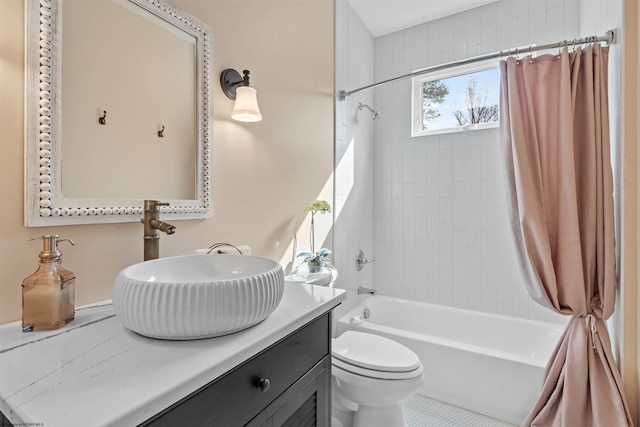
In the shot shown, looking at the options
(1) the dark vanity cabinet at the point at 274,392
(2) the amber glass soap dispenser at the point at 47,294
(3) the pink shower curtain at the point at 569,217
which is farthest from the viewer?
(3) the pink shower curtain at the point at 569,217

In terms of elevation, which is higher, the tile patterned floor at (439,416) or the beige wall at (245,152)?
the beige wall at (245,152)

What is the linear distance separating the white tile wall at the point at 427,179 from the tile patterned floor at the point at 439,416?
2.52ft

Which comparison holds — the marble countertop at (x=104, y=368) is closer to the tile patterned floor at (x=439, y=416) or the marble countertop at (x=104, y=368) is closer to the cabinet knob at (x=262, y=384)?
the cabinet knob at (x=262, y=384)

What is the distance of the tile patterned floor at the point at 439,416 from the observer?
1.70 meters

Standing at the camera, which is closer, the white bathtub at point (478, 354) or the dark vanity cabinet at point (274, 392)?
the dark vanity cabinet at point (274, 392)

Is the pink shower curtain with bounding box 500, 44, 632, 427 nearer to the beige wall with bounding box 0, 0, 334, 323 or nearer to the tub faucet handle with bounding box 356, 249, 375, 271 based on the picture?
the beige wall with bounding box 0, 0, 334, 323

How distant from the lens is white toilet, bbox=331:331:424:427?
1378 millimetres

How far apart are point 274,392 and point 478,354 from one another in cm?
145

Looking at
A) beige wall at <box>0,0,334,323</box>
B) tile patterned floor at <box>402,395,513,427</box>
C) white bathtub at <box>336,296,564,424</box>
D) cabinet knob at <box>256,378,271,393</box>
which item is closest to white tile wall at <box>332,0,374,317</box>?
beige wall at <box>0,0,334,323</box>

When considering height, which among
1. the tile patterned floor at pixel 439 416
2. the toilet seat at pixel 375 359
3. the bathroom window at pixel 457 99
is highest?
the bathroom window at pixel 457 99

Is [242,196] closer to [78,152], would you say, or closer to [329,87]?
[78,152]

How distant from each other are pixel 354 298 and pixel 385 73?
1938 mm

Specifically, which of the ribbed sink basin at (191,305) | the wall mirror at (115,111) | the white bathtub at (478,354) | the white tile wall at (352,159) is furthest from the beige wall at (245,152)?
the white bathtub at (478,354)

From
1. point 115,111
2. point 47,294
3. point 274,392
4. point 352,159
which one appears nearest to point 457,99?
point 352,159
